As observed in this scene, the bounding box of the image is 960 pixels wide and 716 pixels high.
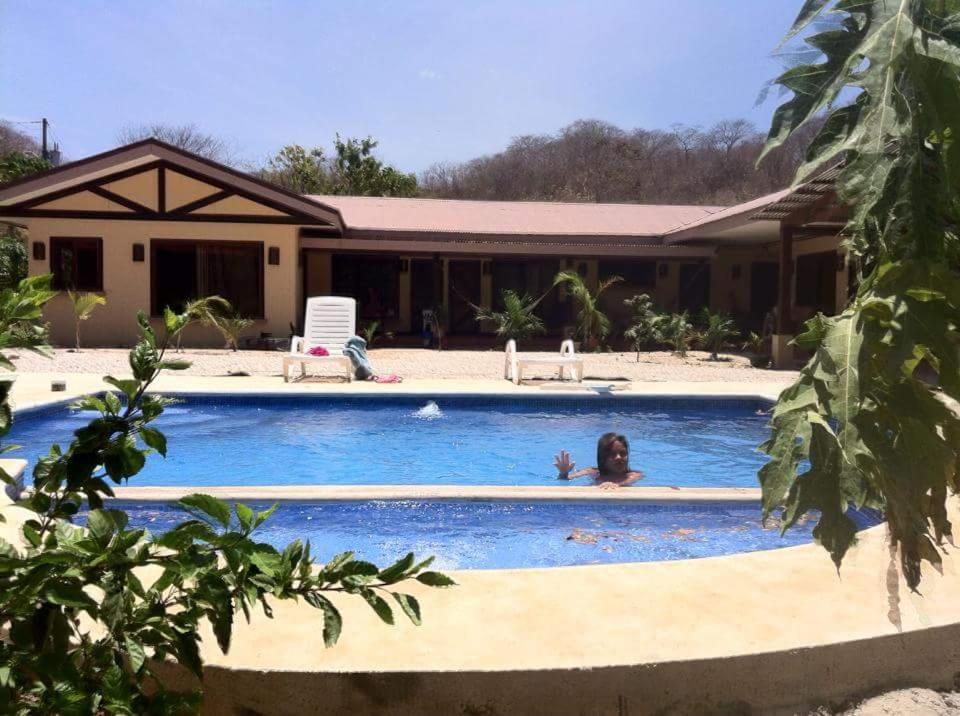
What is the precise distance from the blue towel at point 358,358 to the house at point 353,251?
530 cm

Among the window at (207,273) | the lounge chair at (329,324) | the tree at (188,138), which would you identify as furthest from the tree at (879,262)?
the tree at (188,138)

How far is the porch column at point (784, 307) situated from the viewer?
1362 centimetres

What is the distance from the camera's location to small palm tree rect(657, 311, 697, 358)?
16125 mm

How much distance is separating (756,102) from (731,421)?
29.1 feet

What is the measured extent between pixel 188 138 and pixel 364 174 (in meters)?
15.4

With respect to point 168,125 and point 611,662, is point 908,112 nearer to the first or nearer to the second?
point 611,662

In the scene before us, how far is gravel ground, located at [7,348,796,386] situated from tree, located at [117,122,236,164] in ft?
101

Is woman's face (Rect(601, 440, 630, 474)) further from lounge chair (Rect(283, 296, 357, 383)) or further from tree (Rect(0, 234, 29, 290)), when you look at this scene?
tree (Rect(0, 234, 29, 290))

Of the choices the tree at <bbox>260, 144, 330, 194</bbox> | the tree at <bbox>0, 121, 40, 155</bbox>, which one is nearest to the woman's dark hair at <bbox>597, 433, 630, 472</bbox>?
the tree at <bbox>260, 144, 330, 194</bbox>

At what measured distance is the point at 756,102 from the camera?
1.33 metres

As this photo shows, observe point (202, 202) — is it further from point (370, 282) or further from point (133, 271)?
point (370, 282)

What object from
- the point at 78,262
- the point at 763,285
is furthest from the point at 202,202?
the point at 763,285

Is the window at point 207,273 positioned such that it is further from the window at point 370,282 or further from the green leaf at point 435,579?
the green leaf at point 435,579

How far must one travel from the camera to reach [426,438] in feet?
29.3
